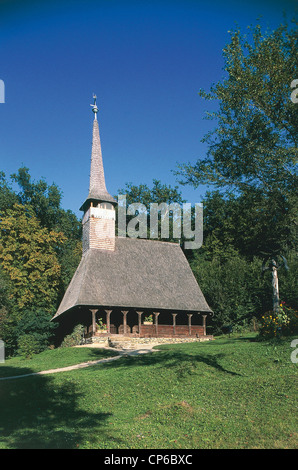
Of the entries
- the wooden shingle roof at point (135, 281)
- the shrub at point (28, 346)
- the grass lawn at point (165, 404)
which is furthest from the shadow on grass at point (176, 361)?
the wooden shingle roof at point (135, 281)

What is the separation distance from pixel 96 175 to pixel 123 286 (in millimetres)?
9205

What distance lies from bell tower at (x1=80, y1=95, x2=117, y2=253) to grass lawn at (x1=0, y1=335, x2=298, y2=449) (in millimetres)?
15653

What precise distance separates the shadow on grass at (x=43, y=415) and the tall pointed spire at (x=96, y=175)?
1916 cm

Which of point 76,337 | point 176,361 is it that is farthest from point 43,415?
point 76,337

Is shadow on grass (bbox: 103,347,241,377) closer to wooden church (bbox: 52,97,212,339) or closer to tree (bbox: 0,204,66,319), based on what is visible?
wooden church (bbox: 52,97,212,339)

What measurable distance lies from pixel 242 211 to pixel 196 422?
8.81 m

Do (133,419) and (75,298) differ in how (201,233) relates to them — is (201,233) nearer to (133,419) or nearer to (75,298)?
(75,298)

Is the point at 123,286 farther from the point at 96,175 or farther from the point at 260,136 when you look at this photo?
the point at 260,136

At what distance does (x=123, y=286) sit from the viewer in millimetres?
30156

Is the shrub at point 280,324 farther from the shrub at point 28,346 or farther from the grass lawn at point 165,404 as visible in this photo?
the shrub at point 28,346

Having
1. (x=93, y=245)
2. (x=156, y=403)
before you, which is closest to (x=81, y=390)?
(x=156, y=403)

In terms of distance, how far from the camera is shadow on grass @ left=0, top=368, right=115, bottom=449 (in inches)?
363

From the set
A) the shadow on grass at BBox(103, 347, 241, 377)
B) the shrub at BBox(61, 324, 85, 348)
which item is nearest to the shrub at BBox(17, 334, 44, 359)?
the shrub at BBox(61, 324, 85, 348)

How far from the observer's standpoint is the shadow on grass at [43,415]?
9.23m
